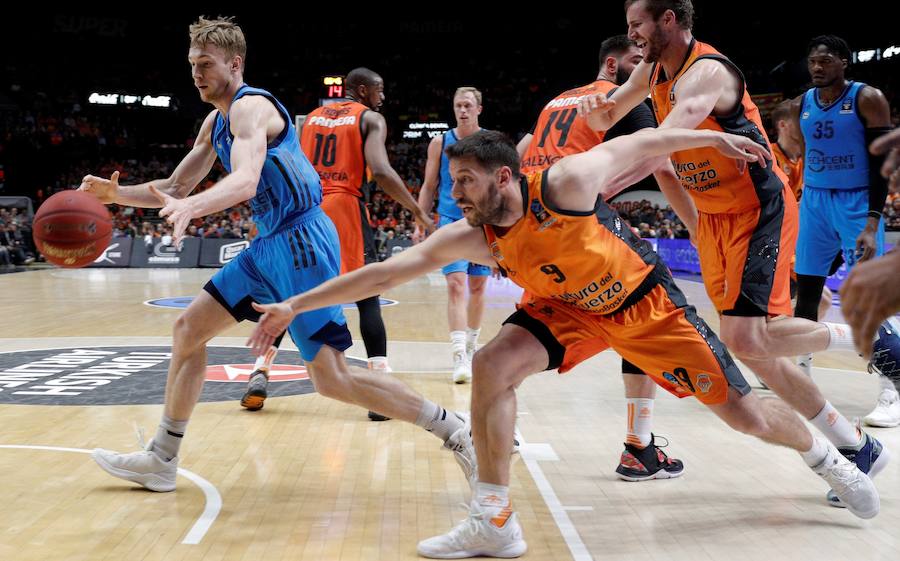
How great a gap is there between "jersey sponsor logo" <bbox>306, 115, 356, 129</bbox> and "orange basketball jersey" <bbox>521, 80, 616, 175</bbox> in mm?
1413

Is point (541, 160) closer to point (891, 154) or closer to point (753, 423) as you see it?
point (753, 423)

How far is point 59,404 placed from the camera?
5395 mm

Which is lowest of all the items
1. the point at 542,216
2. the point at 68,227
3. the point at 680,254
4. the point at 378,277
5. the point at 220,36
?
the point at 680,254

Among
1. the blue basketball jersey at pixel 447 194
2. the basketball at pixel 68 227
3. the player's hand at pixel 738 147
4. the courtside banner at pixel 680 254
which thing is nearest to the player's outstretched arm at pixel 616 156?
the player's hand at pixel 738 147

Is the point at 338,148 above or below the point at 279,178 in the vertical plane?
above

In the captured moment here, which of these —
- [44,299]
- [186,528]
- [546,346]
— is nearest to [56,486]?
[186,528]

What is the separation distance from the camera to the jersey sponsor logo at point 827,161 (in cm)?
535

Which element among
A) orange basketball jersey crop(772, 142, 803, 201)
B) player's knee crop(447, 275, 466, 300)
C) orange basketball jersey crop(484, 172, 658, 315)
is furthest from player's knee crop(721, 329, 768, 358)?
player's knee crop(447, 275, 466, 300)

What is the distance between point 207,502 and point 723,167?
8.58 ft

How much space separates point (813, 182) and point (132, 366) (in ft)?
17.3

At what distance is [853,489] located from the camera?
10.7ft

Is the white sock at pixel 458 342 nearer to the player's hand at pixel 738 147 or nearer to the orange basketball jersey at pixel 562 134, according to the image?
the orange basketball jersey at pixel 562 134

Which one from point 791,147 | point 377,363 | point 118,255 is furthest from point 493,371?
point 118,255

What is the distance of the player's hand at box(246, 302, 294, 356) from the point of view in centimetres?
271
